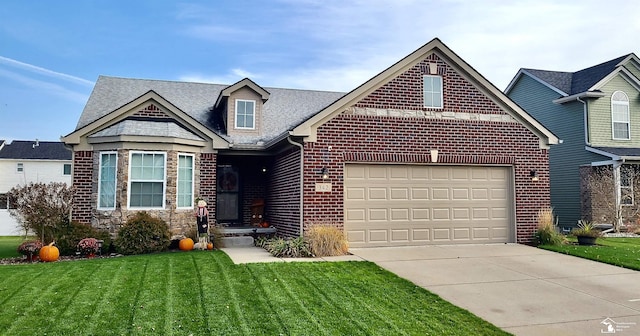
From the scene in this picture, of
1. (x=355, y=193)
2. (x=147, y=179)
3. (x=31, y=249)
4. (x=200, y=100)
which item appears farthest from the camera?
(x=200, y=100)

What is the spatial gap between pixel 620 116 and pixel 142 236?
20.9 metres

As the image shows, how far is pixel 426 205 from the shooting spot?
39.7ft

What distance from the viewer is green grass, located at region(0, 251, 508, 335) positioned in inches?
205

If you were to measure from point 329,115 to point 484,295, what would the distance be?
623 cm

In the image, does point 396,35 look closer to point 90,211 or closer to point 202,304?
point 90,211

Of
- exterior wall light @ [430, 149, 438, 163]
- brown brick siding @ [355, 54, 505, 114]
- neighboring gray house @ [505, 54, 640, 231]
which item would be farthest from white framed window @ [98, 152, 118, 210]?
neighboring gray house @ [505, 54, 640, 231]

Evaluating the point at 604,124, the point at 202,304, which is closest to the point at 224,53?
the point at 202,304

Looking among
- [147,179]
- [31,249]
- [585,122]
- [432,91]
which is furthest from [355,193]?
[585,122]

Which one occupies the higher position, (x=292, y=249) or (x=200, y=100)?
(x=200, y=100)

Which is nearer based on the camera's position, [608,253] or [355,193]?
[608,253]

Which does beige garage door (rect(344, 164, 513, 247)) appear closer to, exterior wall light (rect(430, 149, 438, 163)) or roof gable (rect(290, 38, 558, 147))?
exterior wall light (rect(430, 149, 438, 163))

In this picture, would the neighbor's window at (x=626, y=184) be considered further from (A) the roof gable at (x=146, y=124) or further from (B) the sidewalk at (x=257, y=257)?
(A) the roof gable at (x=146, y=124)

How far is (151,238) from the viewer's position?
11250 mm

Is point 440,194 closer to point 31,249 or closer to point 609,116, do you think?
point 31,249
